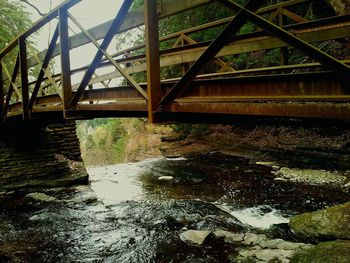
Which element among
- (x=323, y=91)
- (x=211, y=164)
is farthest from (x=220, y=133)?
(x=323, y=91)

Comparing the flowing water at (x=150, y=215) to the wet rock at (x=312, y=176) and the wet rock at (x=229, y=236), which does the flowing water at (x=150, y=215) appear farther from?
the wet rock at (x=312, y=176)

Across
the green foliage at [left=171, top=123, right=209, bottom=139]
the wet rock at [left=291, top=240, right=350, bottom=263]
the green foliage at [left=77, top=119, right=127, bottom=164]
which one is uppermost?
the green foliage at [left=171, top=123, right=209, bottom=139]

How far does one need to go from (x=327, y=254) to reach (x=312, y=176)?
4.64 meters

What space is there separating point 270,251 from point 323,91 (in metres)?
3.17

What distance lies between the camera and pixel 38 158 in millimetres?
9430

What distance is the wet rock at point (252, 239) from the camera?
4.91 m

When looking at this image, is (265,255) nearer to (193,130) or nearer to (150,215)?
(150,215)

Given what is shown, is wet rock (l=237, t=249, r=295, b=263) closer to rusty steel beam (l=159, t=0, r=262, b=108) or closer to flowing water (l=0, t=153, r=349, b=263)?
flowing water (l=0, t=153, r=349, b=263)

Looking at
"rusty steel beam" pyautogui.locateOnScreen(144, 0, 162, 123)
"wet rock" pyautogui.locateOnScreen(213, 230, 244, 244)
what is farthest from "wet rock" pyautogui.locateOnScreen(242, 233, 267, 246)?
"rusty steel beam" pyautogui.locateOnScreen(144, 0, 162, 123)

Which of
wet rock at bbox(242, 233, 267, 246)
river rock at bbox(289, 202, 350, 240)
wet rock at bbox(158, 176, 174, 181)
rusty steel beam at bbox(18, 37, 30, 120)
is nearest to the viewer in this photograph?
river rock at bbox(289, 202, 350, 240)

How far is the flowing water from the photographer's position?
4.96m

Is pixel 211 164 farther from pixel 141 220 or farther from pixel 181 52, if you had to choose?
pixel 181 52

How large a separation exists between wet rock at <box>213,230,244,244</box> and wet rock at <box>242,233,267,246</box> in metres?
0.08

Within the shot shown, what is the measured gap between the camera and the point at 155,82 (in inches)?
124
